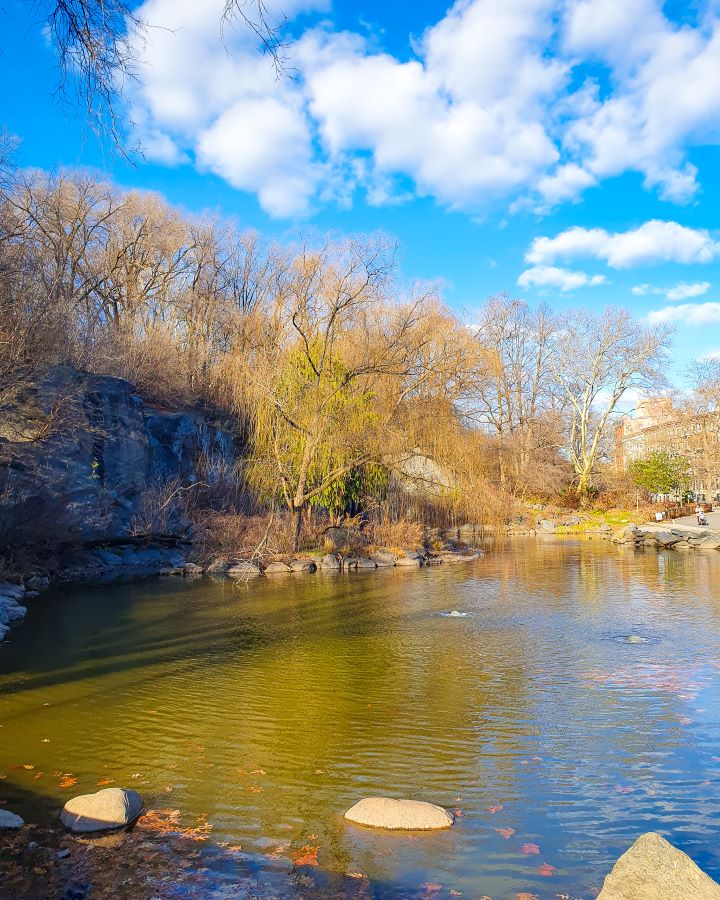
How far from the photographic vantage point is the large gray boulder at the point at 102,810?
488 cm

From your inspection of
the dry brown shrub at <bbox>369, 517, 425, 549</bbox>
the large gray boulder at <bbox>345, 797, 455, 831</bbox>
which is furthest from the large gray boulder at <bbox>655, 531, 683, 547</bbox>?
the large gray boulder at <bbox>345, 797, 455, 831</bbox>

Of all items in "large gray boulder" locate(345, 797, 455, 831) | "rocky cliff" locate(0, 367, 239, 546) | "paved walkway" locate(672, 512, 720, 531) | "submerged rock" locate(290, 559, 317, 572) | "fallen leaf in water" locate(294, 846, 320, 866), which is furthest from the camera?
"paved walkway" locate(672, 512, 720, 531)

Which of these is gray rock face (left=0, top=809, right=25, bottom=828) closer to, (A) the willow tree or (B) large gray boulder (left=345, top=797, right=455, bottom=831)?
(B) large gray boulder (left=345, top=797, right=455, bottom=831)

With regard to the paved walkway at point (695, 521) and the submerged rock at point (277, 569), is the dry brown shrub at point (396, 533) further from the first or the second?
the paved walkway at point (695, 521)

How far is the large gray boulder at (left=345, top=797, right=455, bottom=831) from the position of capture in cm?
484

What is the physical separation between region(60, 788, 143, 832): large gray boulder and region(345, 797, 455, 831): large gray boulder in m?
1.59

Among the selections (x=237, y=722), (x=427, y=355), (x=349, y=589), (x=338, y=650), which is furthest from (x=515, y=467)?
(x=237, y=722)

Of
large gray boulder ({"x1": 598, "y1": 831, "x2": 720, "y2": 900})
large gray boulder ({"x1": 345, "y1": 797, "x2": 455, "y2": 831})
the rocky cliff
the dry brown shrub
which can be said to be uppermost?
the rocky cliff

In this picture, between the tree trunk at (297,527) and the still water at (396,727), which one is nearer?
the still water at (396,727)

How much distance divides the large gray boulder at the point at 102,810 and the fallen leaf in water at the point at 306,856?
1321 mm

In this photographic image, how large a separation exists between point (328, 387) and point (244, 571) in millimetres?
6822

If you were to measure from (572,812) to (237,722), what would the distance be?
363 centimetres

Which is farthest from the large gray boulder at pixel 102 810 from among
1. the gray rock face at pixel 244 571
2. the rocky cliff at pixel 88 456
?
the gray rock face at pixel 244 571

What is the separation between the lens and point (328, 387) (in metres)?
23.0
